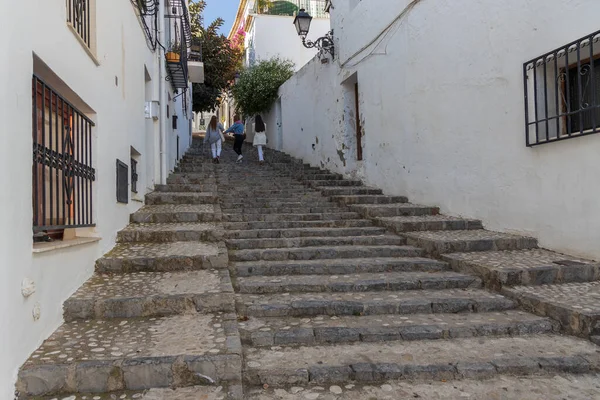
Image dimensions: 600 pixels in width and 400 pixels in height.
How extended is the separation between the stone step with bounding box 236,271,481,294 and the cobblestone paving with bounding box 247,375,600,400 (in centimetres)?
159

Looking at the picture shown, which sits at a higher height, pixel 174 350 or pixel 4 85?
pixel 4 85

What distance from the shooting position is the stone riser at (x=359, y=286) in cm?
457

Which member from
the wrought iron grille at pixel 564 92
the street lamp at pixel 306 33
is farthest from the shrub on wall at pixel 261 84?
the wrought iron grille at pixel 564 92

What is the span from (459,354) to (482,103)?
4.29 meters

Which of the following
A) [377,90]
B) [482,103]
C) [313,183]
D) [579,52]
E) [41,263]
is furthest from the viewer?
[313,183]

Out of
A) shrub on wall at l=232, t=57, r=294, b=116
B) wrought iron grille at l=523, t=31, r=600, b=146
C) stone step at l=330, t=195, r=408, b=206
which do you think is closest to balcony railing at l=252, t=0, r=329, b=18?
shrub on wall at l=232, t=57, r=294, b=116

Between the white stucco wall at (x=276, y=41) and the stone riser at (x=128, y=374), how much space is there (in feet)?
57.4

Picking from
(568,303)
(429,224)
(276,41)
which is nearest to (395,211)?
(429,224)

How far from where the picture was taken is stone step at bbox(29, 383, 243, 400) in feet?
8.89

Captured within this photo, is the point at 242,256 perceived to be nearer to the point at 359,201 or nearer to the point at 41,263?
the point at 41,263

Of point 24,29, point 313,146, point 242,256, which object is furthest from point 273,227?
point 313,146

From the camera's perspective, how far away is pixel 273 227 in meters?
6.77

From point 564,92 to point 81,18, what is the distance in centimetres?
550

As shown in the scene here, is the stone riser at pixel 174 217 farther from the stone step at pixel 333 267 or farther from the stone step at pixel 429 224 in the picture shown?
the stone step at pixel 429 224
